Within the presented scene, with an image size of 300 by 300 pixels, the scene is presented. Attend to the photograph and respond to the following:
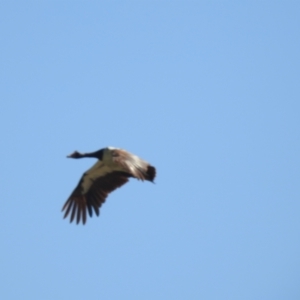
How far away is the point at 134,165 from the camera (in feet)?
93.0

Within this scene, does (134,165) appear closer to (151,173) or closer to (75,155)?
(151,173)

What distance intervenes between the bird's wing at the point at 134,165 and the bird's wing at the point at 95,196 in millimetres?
1028

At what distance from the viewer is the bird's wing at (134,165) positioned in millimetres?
28109

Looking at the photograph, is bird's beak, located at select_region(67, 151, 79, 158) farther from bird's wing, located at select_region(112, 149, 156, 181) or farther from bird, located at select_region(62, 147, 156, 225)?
bird's wing, located at select_region(112, 149, 156, 181)

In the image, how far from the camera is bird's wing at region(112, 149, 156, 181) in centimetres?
2811

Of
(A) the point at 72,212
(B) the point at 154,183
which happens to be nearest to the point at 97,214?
(A) the point at 72,212

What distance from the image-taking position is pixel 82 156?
30.5 m

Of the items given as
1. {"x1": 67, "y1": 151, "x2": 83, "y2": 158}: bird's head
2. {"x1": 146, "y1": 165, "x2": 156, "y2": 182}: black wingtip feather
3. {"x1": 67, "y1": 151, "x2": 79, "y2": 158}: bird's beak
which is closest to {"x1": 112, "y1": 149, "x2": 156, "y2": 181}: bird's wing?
{"x1": 146, "y1": 165, "x2": 156, "y2": 182}: black wingtip feather

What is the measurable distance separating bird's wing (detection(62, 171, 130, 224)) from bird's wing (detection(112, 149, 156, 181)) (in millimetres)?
1028

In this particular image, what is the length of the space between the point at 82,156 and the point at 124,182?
157cm

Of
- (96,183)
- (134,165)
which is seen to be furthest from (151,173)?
(96,183)

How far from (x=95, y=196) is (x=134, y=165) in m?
2.35

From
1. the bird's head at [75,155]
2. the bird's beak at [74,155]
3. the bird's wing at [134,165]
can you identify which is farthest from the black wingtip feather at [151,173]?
the bird's beak at [74,155]

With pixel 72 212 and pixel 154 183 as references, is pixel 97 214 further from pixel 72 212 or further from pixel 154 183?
pixel 154 183
